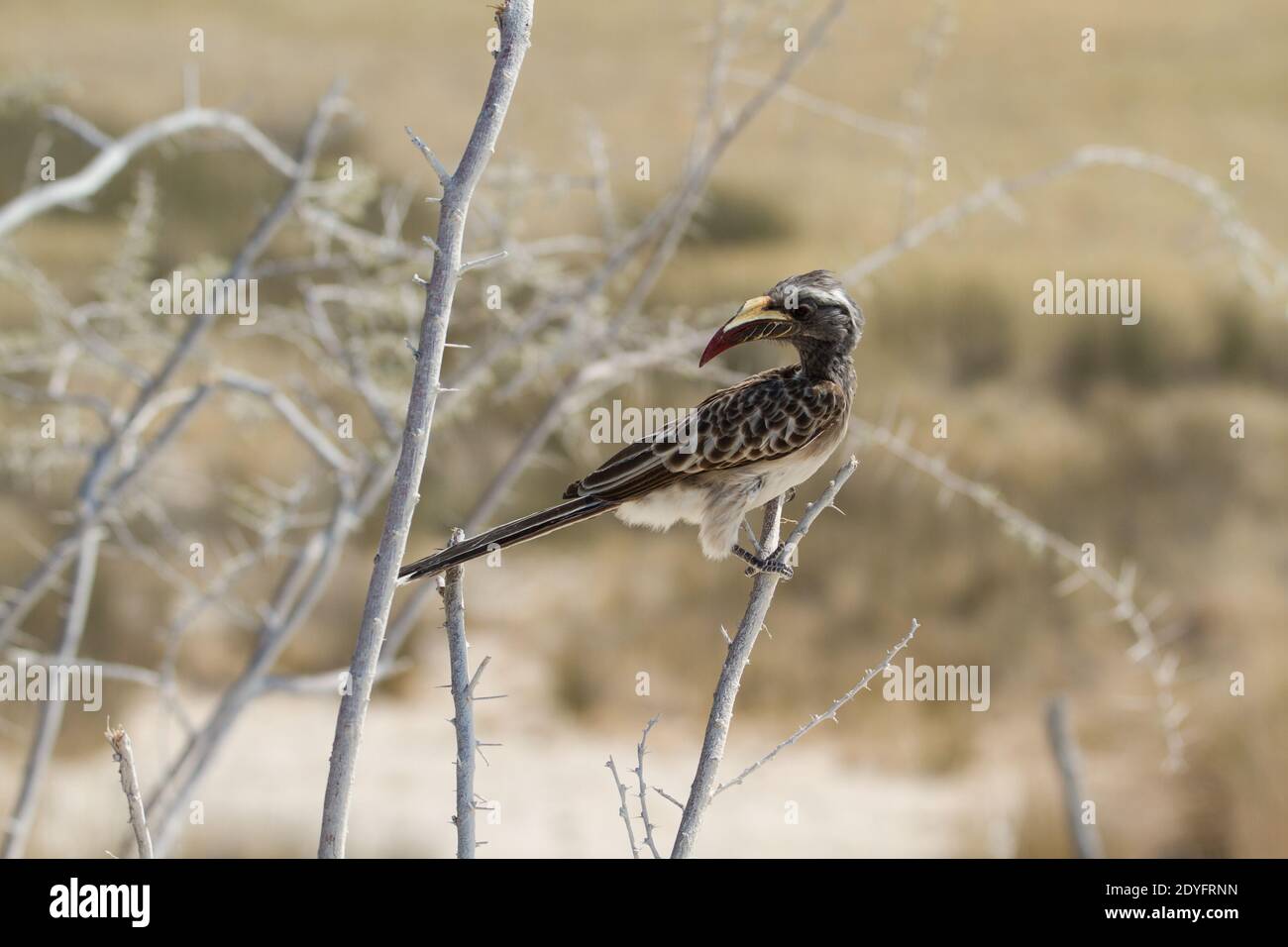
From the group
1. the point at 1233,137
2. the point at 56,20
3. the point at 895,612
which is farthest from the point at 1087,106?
the point at 56,20

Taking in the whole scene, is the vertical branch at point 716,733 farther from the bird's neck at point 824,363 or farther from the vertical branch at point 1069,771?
the vertical branch at point 1069,771

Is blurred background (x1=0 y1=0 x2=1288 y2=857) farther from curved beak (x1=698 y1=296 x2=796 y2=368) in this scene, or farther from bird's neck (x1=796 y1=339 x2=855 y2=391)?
curved beak (x1=698 y1=296 x2=796 y2=368)

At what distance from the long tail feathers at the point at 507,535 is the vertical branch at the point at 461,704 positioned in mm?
27

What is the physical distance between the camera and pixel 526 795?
1520cm

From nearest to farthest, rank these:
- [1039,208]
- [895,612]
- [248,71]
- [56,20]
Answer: [895,612] < [1039,208] < [248,71] < [56,20]

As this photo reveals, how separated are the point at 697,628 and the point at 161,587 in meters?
7.23

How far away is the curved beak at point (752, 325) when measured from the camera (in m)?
2.28

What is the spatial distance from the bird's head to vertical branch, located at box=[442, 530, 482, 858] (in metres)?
0.76

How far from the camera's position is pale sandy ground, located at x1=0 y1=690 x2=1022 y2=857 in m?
13.2

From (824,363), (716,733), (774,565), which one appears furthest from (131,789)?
(824,363)

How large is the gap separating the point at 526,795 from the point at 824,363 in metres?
12.9

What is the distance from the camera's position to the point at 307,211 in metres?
5.20

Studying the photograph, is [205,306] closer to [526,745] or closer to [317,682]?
[317,682]

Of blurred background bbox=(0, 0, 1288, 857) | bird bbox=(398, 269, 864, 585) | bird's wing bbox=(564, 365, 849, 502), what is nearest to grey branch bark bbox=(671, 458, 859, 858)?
bird bbox=(398, 269, 864, 585)
